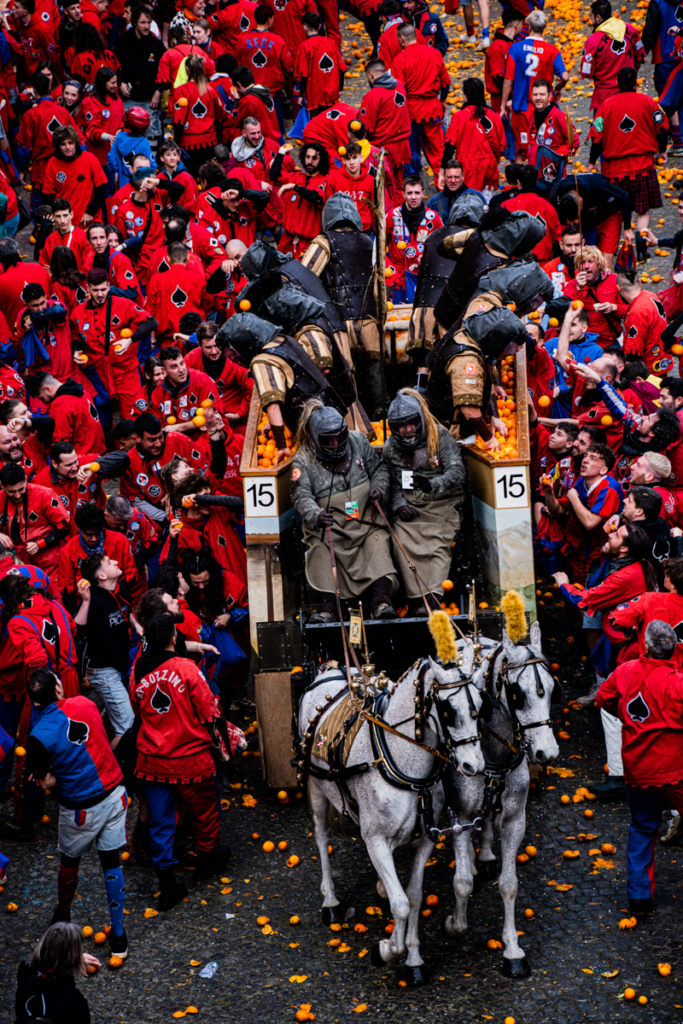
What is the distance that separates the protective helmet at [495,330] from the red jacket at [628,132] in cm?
670

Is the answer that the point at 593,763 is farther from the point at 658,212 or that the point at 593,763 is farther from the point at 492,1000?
the point at 658,212

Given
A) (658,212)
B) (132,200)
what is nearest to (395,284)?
(132,200)

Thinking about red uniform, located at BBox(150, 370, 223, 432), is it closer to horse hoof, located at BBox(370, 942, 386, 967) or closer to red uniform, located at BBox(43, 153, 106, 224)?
red uniform, located at BBox(43, 153, 106, 224)

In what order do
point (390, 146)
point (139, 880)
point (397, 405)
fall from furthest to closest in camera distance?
point (390, 146) < point (397, 405) < point (139, 880)

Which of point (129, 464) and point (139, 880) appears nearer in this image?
point (139, 880)

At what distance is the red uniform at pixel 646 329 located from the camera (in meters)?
11.4

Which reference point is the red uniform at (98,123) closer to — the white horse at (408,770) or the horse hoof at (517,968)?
the white horse at (408,770)

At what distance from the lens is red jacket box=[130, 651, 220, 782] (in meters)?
7.64

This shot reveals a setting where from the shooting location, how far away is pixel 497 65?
1747 centimetres

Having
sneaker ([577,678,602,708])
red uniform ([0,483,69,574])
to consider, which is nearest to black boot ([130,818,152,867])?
red uniform ([0,483,69,574])

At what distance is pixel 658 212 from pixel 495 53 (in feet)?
10.7

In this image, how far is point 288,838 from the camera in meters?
8.55

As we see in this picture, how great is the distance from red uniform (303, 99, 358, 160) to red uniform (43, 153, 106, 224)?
2.80m

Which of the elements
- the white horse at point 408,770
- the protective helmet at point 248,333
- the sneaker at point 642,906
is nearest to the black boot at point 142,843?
the white horse at point 408,770
